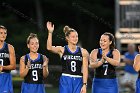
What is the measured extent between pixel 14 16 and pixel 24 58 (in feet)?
71.7

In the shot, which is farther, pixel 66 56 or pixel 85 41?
pixel 85 41

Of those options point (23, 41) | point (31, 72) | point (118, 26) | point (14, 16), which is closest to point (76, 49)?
point (31, 72)

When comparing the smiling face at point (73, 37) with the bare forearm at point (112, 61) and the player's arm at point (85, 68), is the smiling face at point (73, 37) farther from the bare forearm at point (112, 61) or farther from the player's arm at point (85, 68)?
the bare forearm at point (112, 61)

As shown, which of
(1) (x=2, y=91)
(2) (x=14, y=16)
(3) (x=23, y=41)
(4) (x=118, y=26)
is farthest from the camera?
(2) (x=14, y=16)

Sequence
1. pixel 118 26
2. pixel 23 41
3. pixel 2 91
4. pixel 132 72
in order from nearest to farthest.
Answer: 1. pixel 2 91
2. pixel 132 72
3. pixel 118 26
4. pixel 23 41

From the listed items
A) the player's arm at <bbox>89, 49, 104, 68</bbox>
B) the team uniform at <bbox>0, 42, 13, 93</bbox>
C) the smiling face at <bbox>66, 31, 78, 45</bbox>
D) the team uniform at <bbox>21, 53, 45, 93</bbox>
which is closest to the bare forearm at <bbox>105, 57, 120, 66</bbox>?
the player's arm at <bbox>89, 49, 104, 68</bbox>

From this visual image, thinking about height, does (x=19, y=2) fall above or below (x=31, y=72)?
above

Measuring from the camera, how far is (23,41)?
26438mm

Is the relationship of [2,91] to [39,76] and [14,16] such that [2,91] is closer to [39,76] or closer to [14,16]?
[39,76]

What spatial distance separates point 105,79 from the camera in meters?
10.7

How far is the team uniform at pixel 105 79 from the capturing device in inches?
419

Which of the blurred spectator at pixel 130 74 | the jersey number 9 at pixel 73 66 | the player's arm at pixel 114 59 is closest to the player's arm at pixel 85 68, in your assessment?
the jersey number 9 at pixel 73 66

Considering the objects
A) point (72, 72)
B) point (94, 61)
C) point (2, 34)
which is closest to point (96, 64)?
point (94, 61)

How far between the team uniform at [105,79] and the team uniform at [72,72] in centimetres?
45
